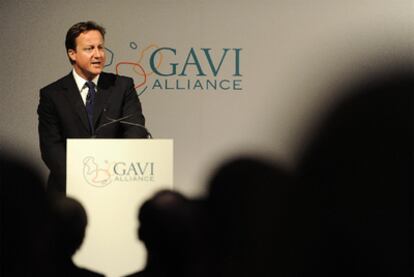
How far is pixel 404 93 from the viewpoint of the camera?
2.76 m

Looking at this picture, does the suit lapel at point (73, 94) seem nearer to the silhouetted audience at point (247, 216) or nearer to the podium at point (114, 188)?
the podium at point (114, 188)

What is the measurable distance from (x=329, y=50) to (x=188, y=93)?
2.71 feet

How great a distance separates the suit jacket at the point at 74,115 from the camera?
271 cm

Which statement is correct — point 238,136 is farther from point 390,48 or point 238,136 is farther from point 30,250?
point 30,250

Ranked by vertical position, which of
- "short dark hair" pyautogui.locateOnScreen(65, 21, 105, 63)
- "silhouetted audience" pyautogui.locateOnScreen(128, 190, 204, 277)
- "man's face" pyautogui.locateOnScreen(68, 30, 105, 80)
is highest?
"short dark hair" pyautogui.locateOnScreen(65, 21, 105, 63)

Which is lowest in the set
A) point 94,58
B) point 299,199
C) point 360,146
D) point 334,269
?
point 334,269

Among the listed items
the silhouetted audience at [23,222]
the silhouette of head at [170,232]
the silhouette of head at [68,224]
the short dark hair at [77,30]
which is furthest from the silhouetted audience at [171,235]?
the short dark hair at [77,30]

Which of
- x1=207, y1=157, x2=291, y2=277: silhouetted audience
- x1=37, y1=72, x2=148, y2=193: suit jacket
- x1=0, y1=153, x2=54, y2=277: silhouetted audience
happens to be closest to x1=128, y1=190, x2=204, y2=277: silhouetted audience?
x1=207, y1=157, x2=291, y2=277: silhouetted audience

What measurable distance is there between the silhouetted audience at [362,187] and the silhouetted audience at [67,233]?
119 cm

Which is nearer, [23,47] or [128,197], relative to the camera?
[128,197]

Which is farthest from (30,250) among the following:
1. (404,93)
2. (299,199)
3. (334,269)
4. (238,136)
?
(404,93)

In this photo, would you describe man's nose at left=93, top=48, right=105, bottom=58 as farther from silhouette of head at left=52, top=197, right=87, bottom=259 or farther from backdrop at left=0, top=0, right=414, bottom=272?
silhouette of head at left=52, top=197, right=87, bottom=259

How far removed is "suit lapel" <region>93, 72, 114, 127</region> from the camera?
2760 millimetres

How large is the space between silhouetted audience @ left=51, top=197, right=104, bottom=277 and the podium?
0.35 ft
